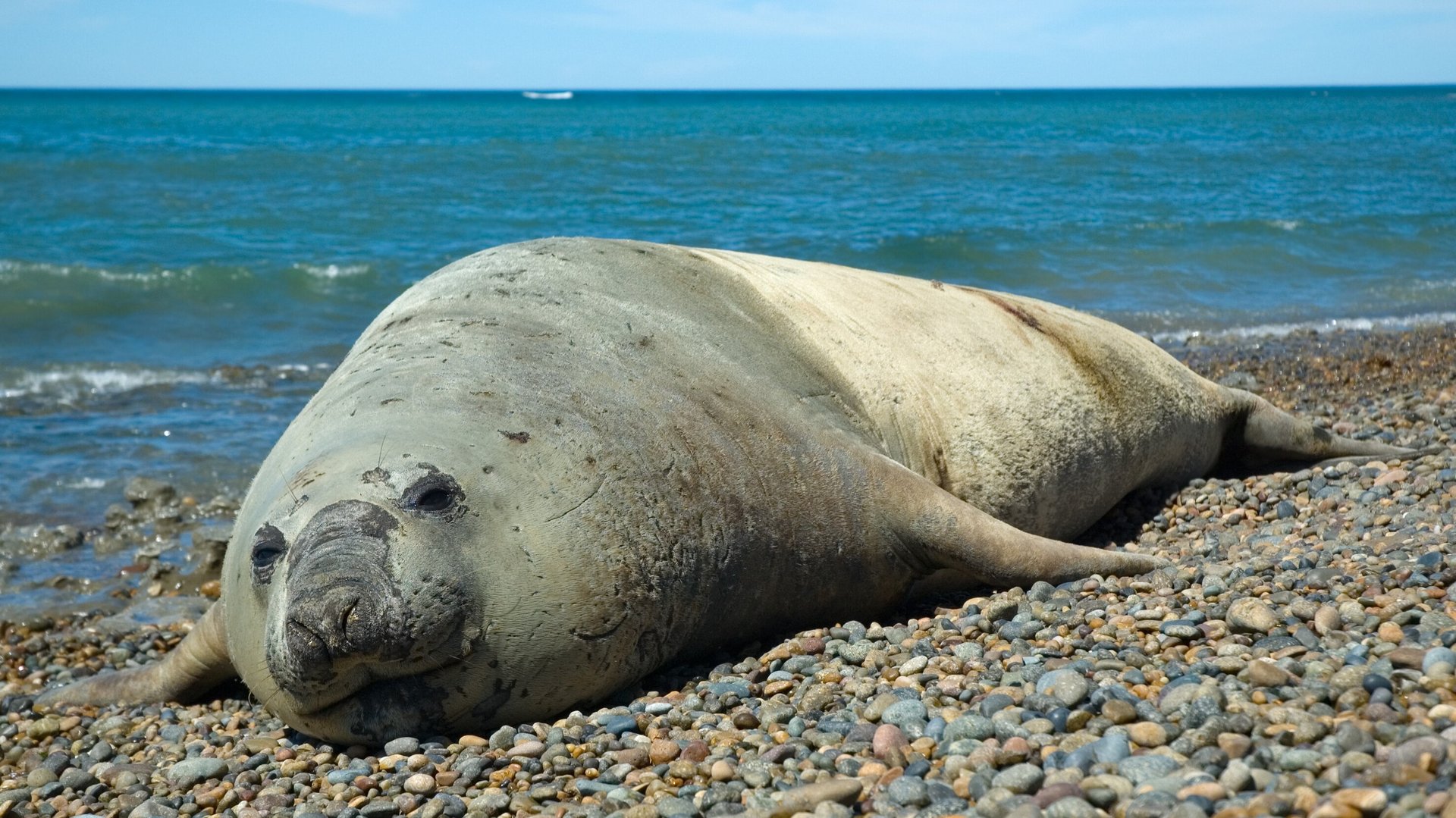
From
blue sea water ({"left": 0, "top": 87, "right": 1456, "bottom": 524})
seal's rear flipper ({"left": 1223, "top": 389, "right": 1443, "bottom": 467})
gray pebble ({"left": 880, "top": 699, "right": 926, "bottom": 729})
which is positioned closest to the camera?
gray pebble ({"left": 880, "top": 699, "right": 926, "bottom": 729})

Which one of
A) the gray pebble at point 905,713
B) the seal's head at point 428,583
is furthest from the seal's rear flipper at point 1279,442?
the seal's head at point 428,583

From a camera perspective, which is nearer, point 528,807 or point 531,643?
point 528,807

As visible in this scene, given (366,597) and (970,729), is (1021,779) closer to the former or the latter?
(970,729)

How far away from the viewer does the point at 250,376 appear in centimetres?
1205

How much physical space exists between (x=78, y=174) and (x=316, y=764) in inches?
1264

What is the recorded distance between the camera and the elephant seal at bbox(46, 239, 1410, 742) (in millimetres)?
3812

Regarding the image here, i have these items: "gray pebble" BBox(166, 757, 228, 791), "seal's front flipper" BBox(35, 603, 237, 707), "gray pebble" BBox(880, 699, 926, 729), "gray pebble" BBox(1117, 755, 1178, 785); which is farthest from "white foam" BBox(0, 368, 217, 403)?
"gray pebble" BBox(1117, 755, 1178, 785)

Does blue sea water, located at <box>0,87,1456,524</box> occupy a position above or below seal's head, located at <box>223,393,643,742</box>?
below

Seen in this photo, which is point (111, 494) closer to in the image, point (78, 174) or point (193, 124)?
point (78, 174)

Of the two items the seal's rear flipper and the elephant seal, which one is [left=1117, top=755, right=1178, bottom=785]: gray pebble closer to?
the elephant seal

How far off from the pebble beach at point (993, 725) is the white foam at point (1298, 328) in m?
8.01

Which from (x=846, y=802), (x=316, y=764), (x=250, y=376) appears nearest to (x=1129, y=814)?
(x=846, y=802)

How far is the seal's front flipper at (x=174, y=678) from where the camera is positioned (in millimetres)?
4969

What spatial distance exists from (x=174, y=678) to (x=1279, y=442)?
514 centimetres
